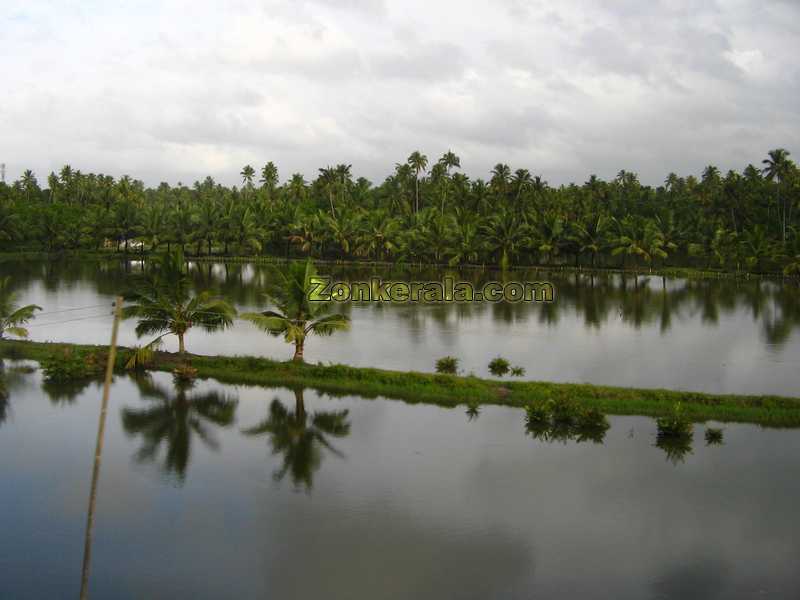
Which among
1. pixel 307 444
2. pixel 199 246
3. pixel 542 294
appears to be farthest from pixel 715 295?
pixel 199 246

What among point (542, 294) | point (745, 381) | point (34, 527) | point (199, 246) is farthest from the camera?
point (199, 246)

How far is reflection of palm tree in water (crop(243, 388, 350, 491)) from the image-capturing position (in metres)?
14.7

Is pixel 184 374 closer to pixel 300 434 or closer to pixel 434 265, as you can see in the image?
pixel 300 434

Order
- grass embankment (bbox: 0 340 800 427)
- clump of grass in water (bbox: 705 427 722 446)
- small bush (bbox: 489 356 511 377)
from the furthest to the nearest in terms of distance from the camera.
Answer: small bush (bbox: 489 356 511 377) < grass embankment (bbox: 0 340 800 427) < clump of grass in water (bbox: 705 427 722 446)

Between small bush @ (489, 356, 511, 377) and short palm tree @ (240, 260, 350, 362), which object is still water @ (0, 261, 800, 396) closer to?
small bush @ (489, 356, 511, 377)

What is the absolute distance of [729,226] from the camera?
74750 mm

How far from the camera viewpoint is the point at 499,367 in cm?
2281

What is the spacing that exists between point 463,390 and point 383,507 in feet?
23.8

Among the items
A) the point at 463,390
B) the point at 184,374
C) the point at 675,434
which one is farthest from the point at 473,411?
the point at 184,374

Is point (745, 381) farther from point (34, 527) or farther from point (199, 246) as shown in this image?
point (199, 246)

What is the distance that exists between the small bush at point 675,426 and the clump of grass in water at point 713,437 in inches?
17.1

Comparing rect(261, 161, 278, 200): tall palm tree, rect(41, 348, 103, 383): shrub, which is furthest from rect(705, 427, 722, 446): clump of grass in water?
rect(261, 161, 278, 200): tall palm tree

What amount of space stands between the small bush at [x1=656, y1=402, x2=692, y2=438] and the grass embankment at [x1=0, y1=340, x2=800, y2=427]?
1.46 metres

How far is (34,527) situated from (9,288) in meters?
35.7
